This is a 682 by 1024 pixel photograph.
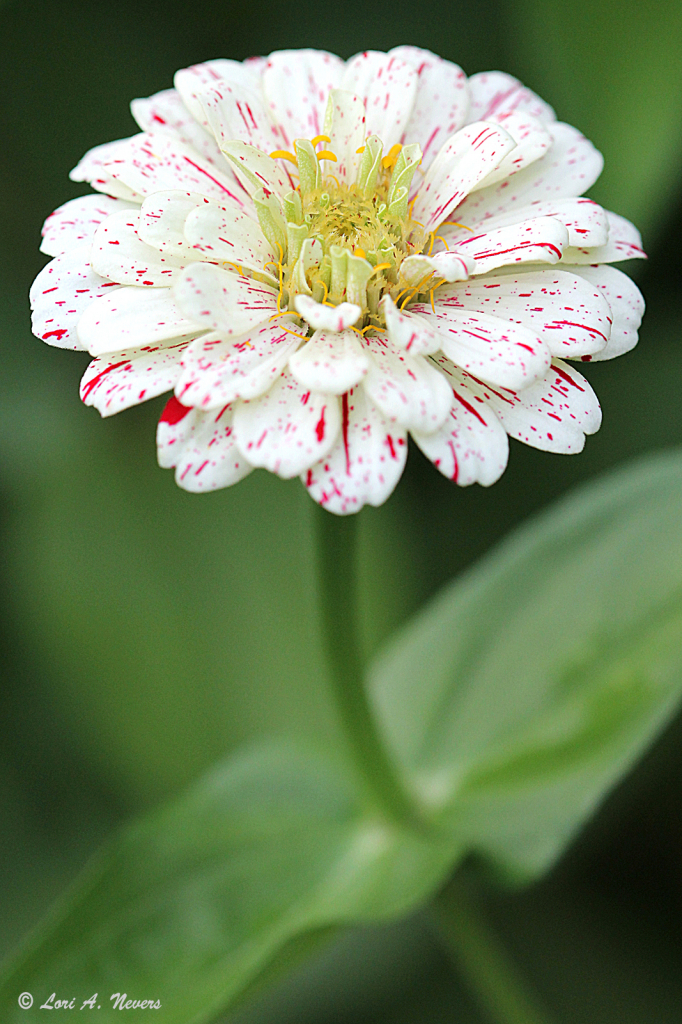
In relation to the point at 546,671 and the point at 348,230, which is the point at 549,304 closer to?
the point at 348,230

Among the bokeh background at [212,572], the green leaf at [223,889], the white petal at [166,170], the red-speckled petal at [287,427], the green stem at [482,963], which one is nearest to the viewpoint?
the red-speckled petal at [287,427]

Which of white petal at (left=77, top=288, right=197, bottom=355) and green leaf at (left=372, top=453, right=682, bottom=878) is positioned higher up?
white petal at (left=77, top=288, right=197, bottom=355)

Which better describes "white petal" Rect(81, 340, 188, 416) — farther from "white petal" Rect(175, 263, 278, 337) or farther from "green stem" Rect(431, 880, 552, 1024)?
"green stem" Rect(431, 880, 552, 1024)

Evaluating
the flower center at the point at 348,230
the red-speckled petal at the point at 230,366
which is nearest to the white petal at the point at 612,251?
the flower center at the point at 348,230

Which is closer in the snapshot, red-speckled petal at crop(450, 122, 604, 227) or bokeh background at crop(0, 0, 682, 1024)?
red-speckled petal at crop(450, 122, 604, 227)

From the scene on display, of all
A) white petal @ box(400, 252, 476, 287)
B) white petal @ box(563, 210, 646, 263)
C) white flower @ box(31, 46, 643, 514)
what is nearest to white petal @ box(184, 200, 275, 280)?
white flower @ box(31, 46, 643, 514)

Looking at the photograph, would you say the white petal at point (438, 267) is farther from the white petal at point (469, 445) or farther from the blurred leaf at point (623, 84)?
the blurred leaf at point (623, 84)

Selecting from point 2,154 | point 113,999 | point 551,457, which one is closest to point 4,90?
point 2,154
